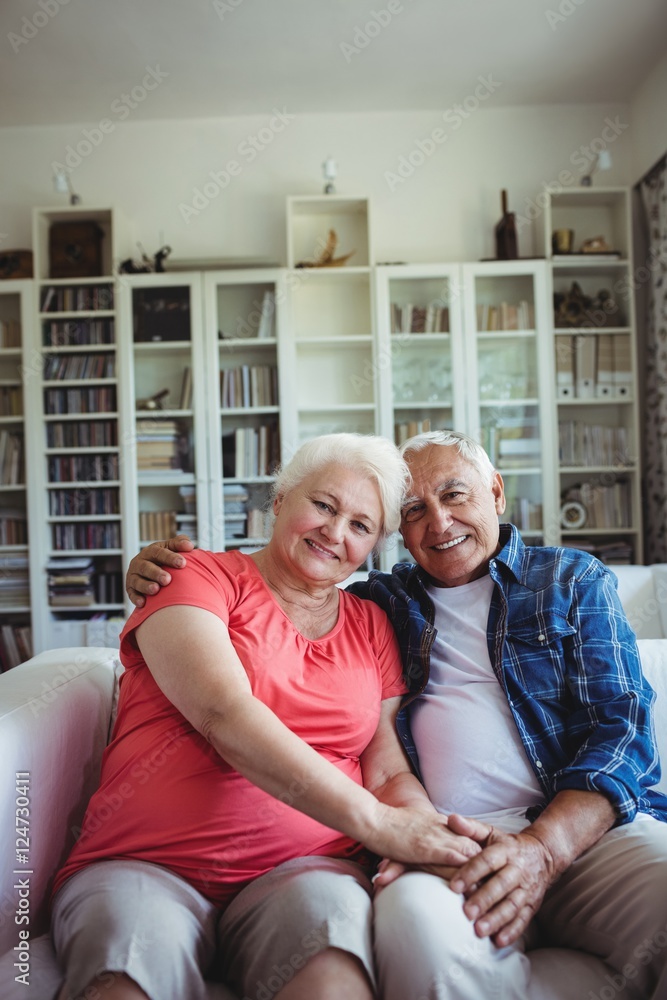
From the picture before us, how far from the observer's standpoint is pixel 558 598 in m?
1.42

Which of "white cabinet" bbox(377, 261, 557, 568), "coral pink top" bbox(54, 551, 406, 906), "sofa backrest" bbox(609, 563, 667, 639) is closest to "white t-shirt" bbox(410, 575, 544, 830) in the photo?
"coral pink top" bbox(54, 551, 406, 906)

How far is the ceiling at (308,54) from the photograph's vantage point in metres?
3.32

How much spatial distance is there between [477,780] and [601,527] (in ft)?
9.99

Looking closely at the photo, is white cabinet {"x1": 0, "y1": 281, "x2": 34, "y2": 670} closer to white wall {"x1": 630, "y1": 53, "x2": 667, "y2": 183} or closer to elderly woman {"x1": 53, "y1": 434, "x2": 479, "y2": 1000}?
elderly woman {"x1": 53, "y1": 434, "x2": 479, "y2": 1000}

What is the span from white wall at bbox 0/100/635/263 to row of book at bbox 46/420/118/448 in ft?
3.57

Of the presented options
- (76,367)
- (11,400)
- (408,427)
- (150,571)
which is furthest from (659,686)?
(11,400)

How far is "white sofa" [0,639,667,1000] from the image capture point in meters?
1.07

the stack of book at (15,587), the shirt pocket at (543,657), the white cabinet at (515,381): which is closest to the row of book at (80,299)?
the stack of book at (15,587)

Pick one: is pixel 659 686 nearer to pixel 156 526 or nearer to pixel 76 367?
pixel 156 526

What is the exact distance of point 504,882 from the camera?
1.07m

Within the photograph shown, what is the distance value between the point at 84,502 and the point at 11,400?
0.70 metres

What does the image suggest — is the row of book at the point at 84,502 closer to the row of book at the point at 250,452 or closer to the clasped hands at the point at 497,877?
the row of book at the point at 250,452

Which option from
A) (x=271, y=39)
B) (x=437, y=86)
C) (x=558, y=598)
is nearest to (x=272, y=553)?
(x=558, y=598)

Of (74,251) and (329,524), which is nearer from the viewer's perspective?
(329,524)
